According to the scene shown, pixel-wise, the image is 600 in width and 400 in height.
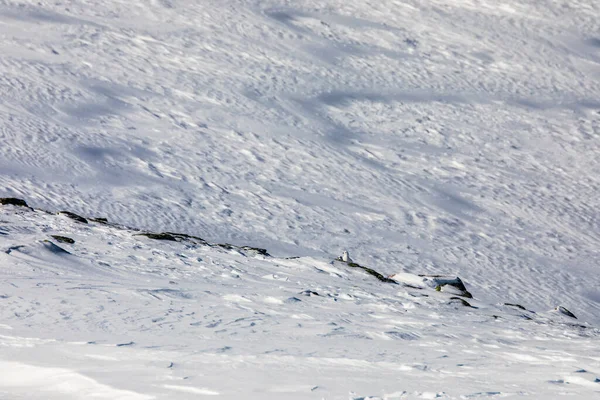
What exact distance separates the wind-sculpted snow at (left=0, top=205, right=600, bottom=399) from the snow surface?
0.02m

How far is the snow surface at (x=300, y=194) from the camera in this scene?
2.63 metres

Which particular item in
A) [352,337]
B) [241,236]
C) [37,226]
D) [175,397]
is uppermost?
[175,397]

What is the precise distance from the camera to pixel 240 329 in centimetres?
315

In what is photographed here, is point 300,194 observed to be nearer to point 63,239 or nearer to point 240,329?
point 63,239

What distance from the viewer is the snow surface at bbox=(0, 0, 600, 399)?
8.62 feet

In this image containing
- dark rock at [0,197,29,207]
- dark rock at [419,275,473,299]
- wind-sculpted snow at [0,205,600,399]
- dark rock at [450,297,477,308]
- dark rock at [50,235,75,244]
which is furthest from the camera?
dark rock at [0,197,29,207]

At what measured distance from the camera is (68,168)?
7.82 m

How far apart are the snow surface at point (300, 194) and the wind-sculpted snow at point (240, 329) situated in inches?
0.7

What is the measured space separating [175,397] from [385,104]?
8596 millimetres

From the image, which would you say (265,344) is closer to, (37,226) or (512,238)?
(37,226)

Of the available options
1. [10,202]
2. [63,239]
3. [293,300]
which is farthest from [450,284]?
[10,202]

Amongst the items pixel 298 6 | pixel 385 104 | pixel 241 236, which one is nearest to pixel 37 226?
pixel 241 236

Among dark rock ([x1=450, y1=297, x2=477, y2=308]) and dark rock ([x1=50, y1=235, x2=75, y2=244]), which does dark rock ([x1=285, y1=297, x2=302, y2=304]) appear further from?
dark rock ([x1=50, y1=235, x2=75, y2=244])

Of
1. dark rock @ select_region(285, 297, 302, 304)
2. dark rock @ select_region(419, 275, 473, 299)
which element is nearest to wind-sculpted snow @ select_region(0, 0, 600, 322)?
dark rock @ select_region(419, 275, 473, 299)
